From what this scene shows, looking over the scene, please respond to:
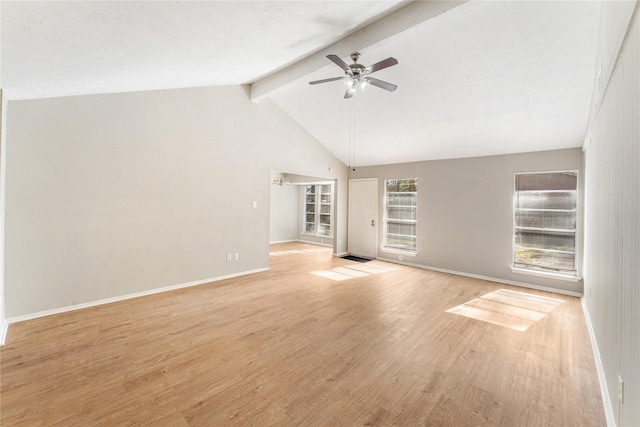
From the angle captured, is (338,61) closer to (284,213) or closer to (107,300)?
(107,300)

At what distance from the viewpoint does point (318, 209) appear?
32.1 feet

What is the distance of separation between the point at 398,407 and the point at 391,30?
3.60 meters

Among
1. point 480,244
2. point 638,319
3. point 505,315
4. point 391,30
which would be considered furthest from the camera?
point 480,244

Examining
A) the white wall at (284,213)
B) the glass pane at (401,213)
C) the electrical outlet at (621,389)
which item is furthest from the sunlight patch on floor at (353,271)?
the white wall at (284,213)

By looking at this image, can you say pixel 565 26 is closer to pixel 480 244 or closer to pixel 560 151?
pixel 560 151

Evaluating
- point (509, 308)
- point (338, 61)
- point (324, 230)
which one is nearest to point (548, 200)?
point (509, 308)

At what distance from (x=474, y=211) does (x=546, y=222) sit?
1.13m

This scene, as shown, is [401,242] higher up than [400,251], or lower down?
higher up

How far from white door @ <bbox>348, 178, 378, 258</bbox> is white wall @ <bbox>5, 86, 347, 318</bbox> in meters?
2.74

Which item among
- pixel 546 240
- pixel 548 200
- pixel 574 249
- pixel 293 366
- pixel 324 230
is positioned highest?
pixel 548 200

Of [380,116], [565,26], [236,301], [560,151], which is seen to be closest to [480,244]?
[560,151]

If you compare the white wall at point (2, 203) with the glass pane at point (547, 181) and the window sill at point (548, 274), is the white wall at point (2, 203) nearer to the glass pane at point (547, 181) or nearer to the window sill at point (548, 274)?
the window sill at point (548, 274)

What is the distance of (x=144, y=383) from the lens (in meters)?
2.18

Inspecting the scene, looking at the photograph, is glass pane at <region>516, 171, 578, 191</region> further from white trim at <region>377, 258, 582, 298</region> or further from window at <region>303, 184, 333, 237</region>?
window at <region>303, 184, 333, 237</region>
